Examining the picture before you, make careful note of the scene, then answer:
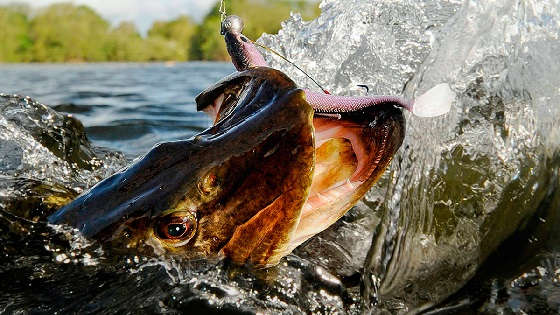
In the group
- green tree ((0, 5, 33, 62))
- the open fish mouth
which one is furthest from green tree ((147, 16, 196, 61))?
the open fish mouth

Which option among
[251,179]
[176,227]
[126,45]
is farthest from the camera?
[126,45]

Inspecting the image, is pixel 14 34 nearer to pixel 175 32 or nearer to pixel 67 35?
pixel 67 35

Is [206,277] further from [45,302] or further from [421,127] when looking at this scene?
[421,127]

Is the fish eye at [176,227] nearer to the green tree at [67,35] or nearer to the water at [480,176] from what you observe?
the water at [480,176]

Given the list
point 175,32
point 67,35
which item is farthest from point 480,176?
point 175,32

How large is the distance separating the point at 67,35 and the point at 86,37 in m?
2.45

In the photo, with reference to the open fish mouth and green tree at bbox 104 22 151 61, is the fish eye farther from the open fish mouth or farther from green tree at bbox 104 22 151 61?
green tree at bbox 104 22 151 61

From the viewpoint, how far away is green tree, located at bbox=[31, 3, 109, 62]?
75.9 m

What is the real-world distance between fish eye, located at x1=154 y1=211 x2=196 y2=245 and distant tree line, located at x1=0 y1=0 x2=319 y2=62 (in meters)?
63.4

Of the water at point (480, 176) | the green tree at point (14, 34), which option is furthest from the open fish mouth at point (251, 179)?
the green tree at point (14, 34)

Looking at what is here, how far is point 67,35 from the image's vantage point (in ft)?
259

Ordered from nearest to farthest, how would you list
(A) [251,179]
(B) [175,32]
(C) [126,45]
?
(A) [251,179], (C) [126,45], (B) [175,32]

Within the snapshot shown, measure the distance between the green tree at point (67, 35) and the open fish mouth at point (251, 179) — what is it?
78310 millimetres

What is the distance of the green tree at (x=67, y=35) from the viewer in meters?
75.9
